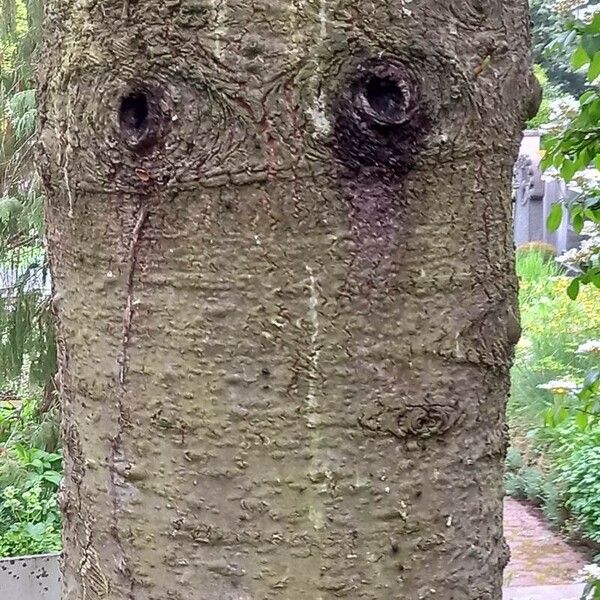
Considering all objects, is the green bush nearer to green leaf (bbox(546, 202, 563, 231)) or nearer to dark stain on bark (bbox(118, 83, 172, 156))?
green leaf (bbox(546, 202, 563, 231))

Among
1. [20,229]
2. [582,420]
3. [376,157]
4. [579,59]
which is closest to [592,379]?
[582,420]

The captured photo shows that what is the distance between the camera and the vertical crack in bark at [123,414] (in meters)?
0.60

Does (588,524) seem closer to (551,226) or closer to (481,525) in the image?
(551,226)

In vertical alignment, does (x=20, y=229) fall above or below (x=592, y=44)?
below

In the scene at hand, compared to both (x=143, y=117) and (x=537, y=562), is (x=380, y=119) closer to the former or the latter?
(x=143, y=117)

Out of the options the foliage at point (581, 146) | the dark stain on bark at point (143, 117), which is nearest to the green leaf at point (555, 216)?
the foliage at point (581, 146)

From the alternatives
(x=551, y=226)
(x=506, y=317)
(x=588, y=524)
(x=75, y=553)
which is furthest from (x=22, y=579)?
(x=588, y=524)

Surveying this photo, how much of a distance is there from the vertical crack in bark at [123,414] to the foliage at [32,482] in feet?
12.5

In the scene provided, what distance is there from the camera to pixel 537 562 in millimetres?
4781

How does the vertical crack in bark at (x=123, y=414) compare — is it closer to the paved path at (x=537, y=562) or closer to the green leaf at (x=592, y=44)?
the green leaf at (x=592, y=44)

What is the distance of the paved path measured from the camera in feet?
14.4

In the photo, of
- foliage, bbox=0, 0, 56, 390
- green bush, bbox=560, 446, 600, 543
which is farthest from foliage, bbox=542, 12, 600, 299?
green bush, bbox=560, 446, 600, 543

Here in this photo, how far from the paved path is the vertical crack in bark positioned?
3.95 meters

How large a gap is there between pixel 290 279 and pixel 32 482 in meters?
4.15
